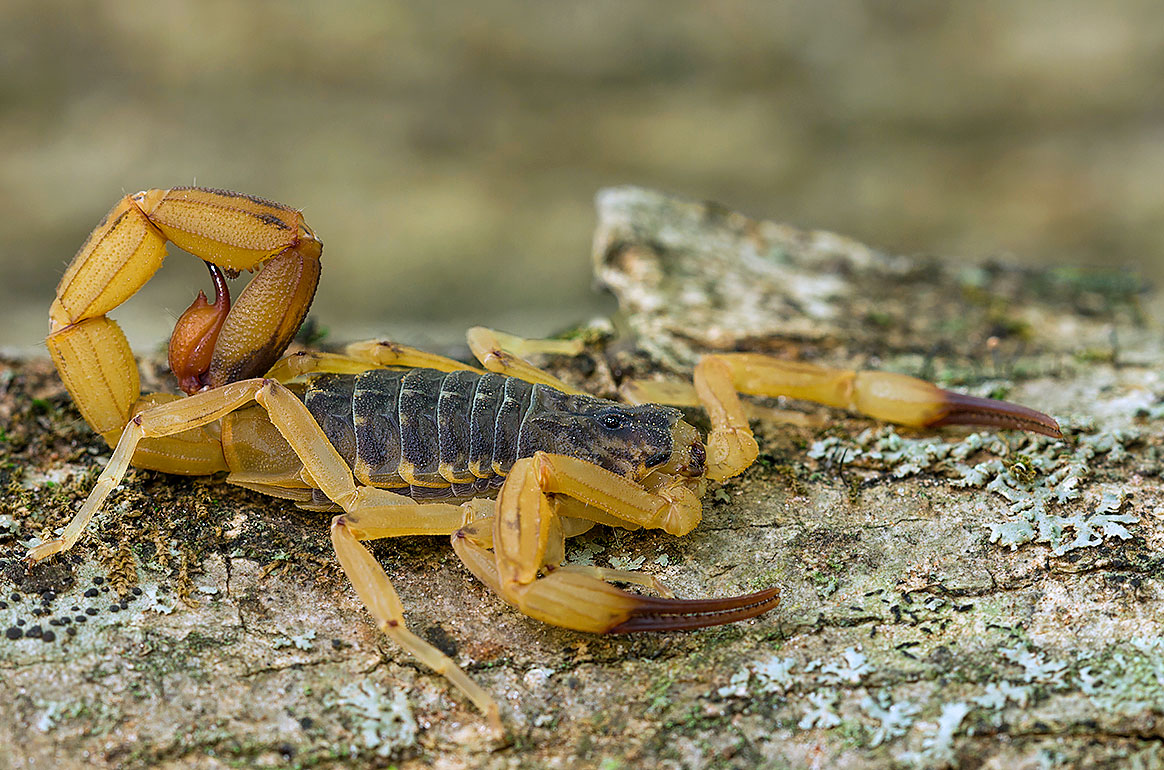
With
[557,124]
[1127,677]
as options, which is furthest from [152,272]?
[557,124]

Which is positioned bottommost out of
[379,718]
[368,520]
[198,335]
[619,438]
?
[379,718]

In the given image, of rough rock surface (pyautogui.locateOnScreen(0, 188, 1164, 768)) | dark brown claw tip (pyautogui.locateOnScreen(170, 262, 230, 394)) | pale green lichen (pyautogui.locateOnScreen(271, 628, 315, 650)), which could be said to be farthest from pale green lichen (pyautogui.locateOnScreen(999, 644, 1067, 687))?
dark brown claw tip (pyautogui.locateOnScreen(170, 262, 230, 394))

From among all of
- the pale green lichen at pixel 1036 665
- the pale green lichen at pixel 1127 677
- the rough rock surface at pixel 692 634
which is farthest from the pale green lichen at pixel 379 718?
the pale green lichen at pixel 1127 677

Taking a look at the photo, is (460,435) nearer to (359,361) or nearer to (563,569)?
(563,569)

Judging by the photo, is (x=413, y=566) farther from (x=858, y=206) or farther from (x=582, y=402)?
(x=858, y=206)

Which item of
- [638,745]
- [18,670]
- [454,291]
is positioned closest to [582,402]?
[638,745]

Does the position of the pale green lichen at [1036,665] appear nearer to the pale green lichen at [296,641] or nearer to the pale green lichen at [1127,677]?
the pale green lichen at [1127,677]

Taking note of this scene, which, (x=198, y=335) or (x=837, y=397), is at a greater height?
(x=198, y=335)
